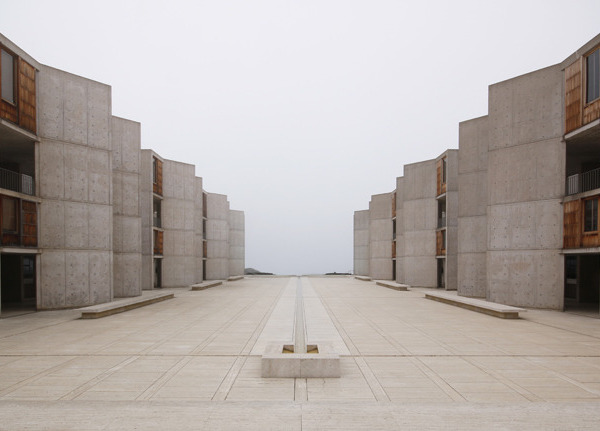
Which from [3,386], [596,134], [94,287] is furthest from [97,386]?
[596,134]

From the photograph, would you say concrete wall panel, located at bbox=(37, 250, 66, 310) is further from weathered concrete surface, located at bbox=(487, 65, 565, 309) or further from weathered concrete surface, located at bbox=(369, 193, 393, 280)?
weathered concrete surface, located at bbox=(369, 193, 393, 280)

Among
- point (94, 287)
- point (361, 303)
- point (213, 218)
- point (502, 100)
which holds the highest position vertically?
point (502, 100)

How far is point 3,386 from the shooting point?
283 inches

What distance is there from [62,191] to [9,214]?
8.10 feet

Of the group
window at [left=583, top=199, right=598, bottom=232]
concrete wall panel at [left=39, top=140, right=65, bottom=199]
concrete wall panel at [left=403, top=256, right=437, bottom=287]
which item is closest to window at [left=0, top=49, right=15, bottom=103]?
concrete wall panel at [left=39, top=140, right=65, bottom=199]

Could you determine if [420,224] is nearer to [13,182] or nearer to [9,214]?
[9,214]

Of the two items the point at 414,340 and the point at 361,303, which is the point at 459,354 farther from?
the point at 361,303

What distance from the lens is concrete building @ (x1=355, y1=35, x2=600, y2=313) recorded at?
1619cm

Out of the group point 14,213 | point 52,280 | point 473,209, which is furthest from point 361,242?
point 14,213

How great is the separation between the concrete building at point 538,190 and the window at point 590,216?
0.04 m

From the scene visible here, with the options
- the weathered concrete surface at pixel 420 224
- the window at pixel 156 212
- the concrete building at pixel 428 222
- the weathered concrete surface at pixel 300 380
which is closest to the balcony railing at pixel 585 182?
the weathered concrete surface at pixel 300 380

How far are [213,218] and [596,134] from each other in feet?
121

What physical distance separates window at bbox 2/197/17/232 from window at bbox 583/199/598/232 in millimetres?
24160

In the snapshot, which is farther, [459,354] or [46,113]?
[46,113]
